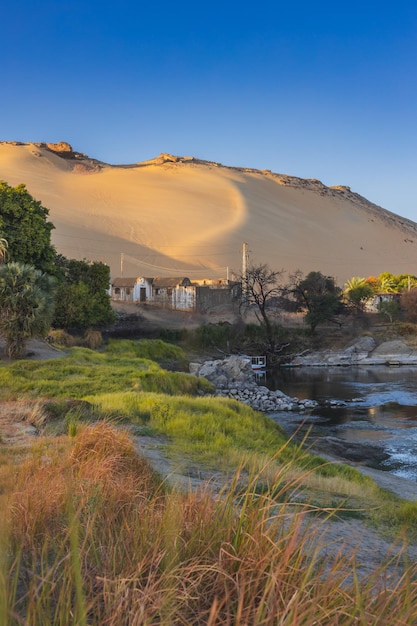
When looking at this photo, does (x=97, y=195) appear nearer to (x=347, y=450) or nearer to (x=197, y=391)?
(x=197, y=391)

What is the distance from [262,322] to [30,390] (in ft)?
99.1

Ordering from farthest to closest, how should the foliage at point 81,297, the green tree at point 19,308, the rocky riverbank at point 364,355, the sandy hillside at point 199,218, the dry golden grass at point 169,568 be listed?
the sandy hillside at point 199,218, the rocky riverbank at point 364,355, the foliage at point 81,297, the green tree at point 19,308, the dry golden grass at point 169,568

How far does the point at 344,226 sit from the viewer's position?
11544 centimetres

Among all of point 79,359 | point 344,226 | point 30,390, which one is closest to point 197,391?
point 79,359

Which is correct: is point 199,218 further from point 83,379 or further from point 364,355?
point 83,379

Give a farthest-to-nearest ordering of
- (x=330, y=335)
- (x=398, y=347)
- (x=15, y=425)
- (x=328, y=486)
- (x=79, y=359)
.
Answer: (x=330, y=335), (x=398, y=347), (x=79, y=359), (x=15, y=425), (x=328, y=486)

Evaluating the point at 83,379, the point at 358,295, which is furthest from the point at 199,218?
the point at 83,379

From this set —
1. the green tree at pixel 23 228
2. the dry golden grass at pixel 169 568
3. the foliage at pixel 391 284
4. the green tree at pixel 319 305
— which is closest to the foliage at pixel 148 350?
the green tree at pixel 23 228

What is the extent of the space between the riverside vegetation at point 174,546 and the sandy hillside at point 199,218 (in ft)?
224

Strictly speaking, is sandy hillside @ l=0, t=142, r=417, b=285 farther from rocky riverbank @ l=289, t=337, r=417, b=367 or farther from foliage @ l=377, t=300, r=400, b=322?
rocky riverbank @ l=289, t=337, r=417, b=367

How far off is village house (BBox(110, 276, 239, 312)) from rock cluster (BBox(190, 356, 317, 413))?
1806 centimetres

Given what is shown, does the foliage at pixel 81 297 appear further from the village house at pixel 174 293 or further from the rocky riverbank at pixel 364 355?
the rocky riverbank at pixel 364 355

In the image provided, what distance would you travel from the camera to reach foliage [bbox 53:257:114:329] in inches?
1226

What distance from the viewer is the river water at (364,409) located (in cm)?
1480
